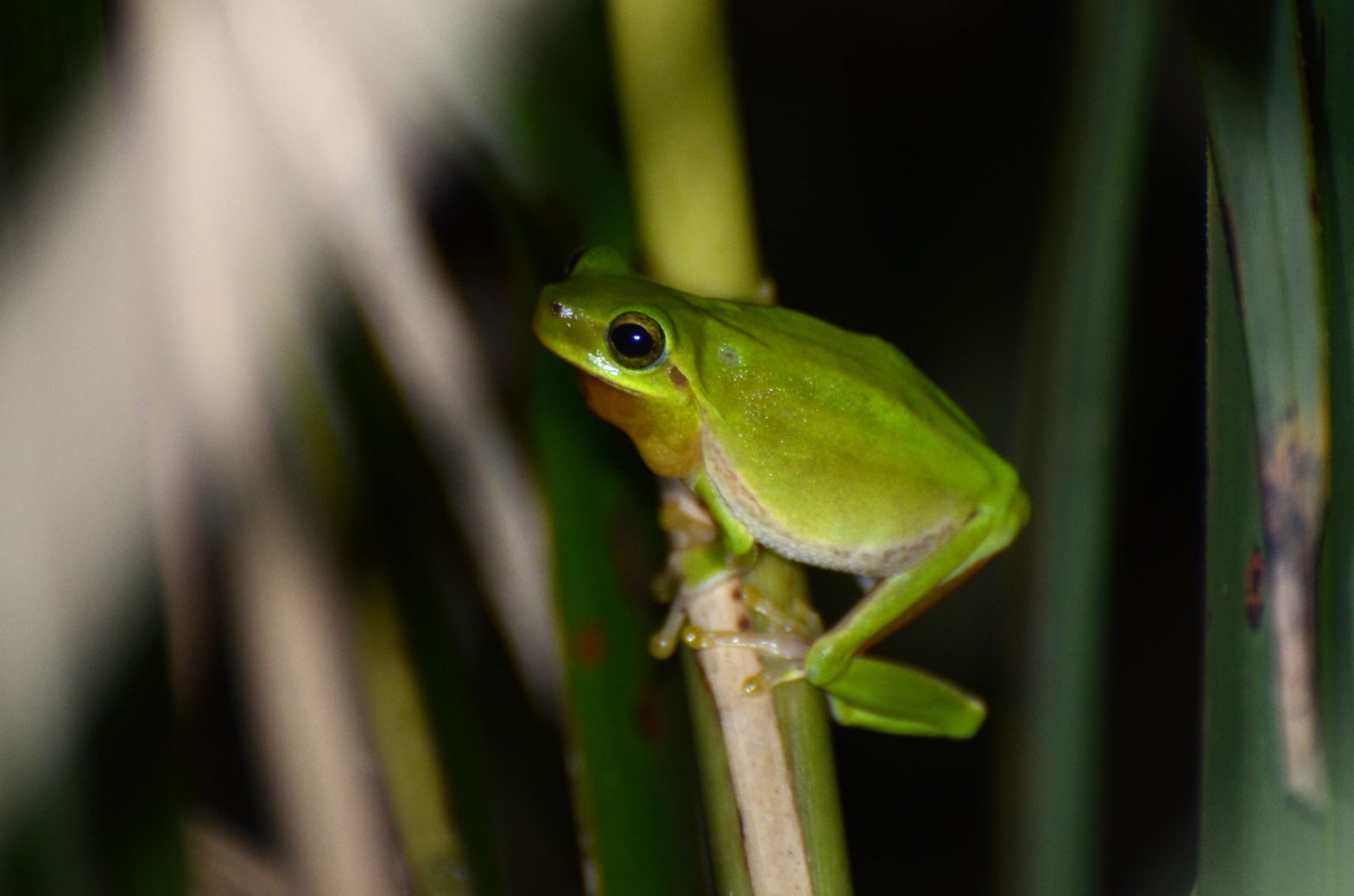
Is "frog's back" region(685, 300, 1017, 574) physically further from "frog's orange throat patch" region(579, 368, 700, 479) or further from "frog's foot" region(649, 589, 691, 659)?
"frog's foot" region(649, 589, 691, 659)

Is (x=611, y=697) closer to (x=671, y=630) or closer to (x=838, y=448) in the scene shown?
(x=671, y=630)

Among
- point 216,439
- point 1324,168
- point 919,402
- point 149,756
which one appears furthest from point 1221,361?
A: point 216,439

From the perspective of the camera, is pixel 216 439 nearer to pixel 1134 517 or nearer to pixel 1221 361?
pixel 1221 361

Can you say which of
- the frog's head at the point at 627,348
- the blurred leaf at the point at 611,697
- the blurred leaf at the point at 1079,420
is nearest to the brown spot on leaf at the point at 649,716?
the blurred leaf at the point at 611,697

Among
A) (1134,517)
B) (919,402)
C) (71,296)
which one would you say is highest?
(71,296)

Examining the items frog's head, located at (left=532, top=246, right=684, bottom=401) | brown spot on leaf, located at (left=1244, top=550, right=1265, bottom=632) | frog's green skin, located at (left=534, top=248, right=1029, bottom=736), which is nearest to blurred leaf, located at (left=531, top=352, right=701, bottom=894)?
frog's head, located at (left=532, top=246, right=684, bottom=401)

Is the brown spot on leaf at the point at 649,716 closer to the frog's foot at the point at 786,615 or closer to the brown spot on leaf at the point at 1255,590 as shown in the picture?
the frog's foot at the point at 786,615
